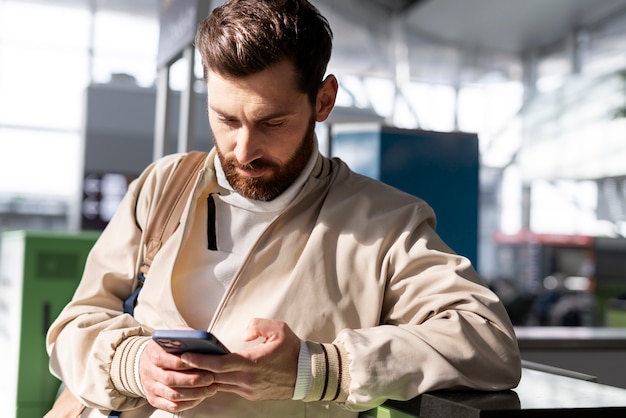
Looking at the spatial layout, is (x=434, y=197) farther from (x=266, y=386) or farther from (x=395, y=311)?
(x=266, y=386)

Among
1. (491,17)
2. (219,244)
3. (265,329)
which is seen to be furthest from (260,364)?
(491,17)

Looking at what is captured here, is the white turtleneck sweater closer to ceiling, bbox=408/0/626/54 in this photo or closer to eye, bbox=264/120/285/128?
eye, bbox=264/120/285/128

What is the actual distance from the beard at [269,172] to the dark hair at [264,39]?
11cm

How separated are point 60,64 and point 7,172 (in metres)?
2.33

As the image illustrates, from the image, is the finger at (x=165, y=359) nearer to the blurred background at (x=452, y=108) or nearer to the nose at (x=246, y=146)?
the nose at (x=246, y=146)

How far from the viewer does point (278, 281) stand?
5.39 feet

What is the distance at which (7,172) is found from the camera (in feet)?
46.4

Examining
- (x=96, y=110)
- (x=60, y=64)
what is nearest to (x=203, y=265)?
(x=96, y=110)

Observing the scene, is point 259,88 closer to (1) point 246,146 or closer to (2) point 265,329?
(1) point 246,146

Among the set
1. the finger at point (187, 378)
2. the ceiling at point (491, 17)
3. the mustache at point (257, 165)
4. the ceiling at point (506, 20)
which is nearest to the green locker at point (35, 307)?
the mustache at point (257, 165)

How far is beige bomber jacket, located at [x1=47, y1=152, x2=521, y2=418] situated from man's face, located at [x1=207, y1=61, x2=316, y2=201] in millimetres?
67

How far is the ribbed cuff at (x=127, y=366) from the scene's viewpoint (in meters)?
1.49

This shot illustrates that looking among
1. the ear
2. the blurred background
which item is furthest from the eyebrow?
the blurred background

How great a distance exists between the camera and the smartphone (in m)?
1.22
